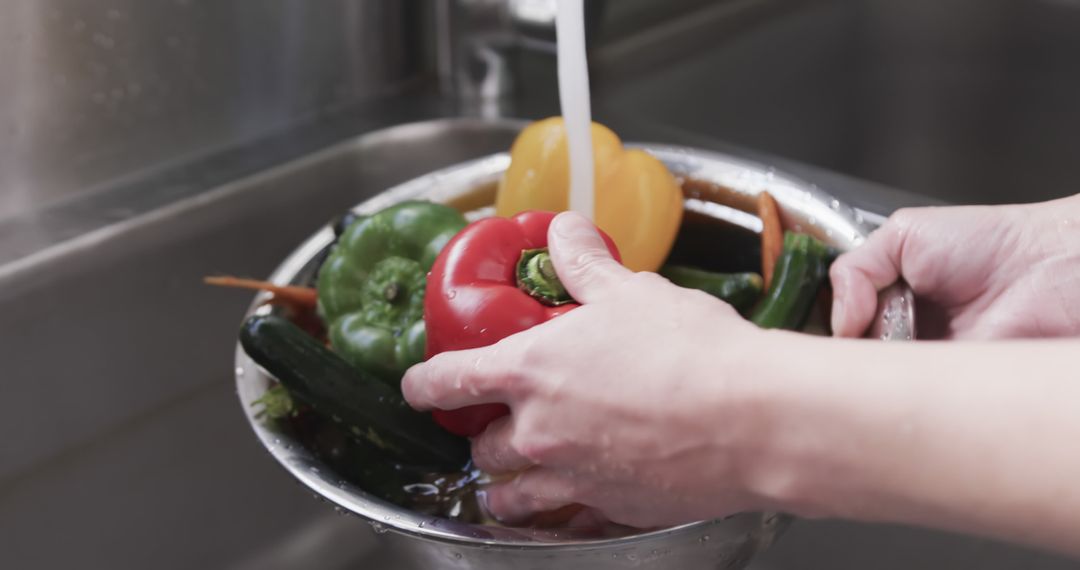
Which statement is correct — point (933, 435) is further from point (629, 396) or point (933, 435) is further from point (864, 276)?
point (864, 276)

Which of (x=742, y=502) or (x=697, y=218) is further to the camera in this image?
(x=697, y=218)

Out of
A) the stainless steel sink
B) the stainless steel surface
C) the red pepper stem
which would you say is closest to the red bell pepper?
the red pepper stem

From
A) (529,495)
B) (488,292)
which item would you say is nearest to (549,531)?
(529,495)

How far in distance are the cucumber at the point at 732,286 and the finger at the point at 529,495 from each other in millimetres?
197

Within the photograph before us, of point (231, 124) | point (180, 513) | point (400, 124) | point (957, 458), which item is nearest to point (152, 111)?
point (231, 124)

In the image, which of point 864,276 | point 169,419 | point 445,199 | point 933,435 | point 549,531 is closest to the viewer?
point 933,435

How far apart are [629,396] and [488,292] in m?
0.14

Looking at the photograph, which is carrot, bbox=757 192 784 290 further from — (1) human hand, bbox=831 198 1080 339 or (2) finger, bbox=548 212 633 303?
(2) finger, bbox=548 212 633 303

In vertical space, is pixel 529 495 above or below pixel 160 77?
below

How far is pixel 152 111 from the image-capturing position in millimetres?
867

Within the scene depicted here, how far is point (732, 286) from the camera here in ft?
2.08

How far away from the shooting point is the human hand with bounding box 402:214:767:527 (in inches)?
15.3

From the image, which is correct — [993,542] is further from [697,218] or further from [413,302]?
[413,302]

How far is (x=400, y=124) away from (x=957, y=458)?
711 mm
